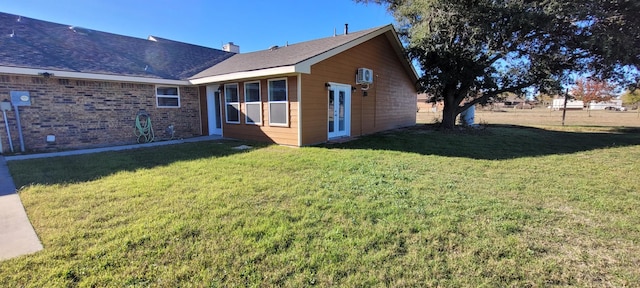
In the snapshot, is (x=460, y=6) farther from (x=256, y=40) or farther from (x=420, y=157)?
(x=256, y=40)

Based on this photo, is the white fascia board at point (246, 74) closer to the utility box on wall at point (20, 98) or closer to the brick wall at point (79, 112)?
the brick wall at point (79, 112)

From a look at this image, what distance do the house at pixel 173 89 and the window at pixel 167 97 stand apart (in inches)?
1.5

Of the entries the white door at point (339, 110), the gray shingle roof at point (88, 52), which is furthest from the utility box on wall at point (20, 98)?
the white door at point (339, 110)

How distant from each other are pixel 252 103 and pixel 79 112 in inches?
203

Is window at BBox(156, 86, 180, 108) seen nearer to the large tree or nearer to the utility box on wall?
the utility box on wall

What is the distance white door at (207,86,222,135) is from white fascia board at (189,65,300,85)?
0.66 m

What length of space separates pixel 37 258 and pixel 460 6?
11574mm

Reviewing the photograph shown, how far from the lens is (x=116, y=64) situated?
9805mm

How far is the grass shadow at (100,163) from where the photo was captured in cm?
500

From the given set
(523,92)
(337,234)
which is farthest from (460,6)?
(337,234)

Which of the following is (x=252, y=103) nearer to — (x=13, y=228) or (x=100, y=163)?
(x=100, y=163)

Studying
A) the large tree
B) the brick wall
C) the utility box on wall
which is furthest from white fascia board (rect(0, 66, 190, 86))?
the large tree

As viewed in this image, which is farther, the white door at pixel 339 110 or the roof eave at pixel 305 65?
the white door at pixel 339 110

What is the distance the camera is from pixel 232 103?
10227mm
